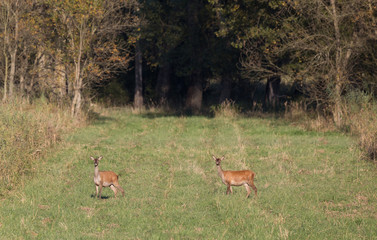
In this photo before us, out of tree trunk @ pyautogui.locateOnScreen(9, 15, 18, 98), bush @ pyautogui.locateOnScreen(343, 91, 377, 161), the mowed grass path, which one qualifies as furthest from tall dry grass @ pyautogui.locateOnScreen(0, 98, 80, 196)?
bush @ pyautogui.locateOnScreen(343, 91, 377, 161)

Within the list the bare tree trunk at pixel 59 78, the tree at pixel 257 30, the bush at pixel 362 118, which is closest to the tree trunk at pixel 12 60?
the bare tree trunk at pixel 59 78

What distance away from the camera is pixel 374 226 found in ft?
34.8

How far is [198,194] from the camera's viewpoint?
42.9 feet

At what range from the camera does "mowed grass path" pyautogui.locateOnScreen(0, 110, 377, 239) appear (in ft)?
33.7

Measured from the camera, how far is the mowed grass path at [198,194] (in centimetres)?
1028

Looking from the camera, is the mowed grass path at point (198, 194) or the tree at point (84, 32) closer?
the mowed grass path at point (198, 194)

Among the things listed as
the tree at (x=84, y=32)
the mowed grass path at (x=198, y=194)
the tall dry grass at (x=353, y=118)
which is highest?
the tree at (x=84, y=32)

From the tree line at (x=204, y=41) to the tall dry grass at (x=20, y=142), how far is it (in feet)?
22.1

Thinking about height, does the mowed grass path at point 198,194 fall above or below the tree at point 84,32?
below

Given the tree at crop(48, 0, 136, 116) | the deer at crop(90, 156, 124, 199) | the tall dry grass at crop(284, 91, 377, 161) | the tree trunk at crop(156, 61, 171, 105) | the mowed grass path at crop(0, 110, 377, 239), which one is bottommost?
the mowed grass path at crop(0, 110, 377, 239)

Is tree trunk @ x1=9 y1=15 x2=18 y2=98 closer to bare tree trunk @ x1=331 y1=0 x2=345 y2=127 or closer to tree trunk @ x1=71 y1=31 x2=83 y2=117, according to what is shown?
tree trunk @ x1=71 y1=31 x2=83 y2=117

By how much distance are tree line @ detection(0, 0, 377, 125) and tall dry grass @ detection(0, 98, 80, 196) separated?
6741 mm

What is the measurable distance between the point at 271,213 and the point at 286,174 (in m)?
4.28

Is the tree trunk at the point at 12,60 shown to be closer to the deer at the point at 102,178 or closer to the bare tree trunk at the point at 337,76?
the bare tree trunk at the point at 337,76
